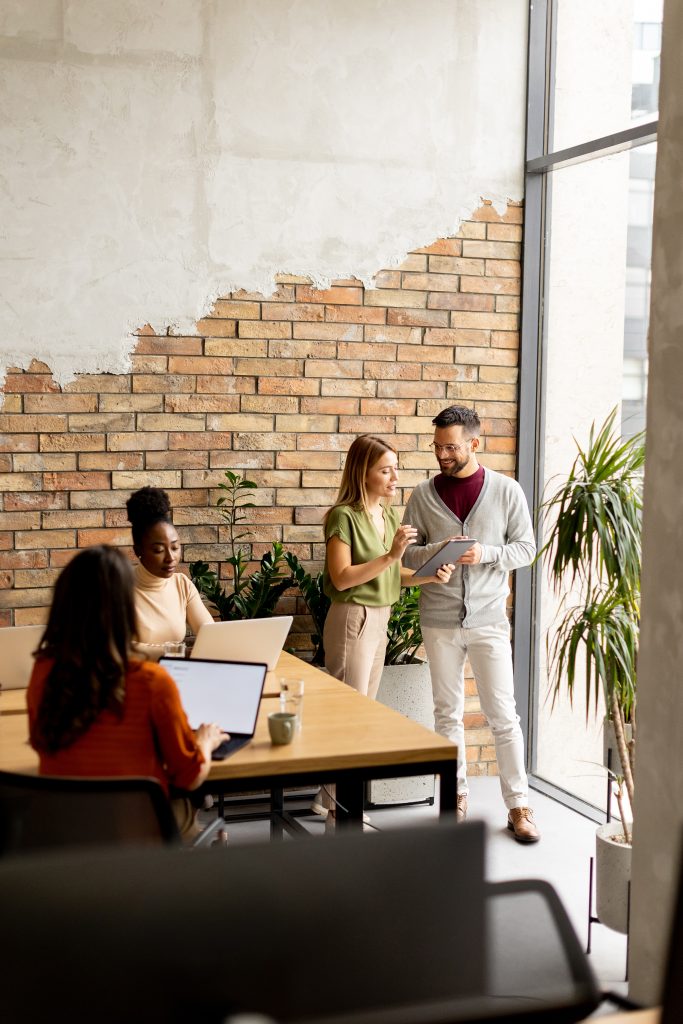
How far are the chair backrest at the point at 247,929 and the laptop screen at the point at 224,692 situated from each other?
5.99ft

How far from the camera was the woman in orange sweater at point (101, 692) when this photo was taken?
7.69ft

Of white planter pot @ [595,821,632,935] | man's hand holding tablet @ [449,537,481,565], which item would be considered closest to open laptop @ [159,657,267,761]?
white planter pot @ [595,821,632,935]

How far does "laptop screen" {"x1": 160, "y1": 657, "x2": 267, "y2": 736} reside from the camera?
9.36ft

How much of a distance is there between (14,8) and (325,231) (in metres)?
1.51

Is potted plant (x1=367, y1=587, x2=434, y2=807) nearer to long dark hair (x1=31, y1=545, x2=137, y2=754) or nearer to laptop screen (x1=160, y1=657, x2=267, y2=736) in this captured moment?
laptop screen (x1=160, y1=657, x2=267, y2=736)

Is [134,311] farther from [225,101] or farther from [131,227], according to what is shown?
[225,101]

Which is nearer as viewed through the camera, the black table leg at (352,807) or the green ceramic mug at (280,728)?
the green ceramic mug at (280,728)

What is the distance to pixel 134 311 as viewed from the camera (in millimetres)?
4512

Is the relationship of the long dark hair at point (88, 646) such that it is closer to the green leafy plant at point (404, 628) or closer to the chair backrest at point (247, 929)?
the chair backrest at point (247, 929)

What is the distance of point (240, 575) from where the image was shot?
4.62 metres

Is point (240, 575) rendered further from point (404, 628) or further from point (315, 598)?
point (404, 628)

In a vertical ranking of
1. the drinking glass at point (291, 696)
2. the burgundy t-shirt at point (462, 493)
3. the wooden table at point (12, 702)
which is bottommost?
the wooden table at point (12, 702)

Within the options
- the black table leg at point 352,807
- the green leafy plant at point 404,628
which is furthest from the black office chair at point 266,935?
the green leafy plant at point 404,628

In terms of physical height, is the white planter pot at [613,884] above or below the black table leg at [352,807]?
below
